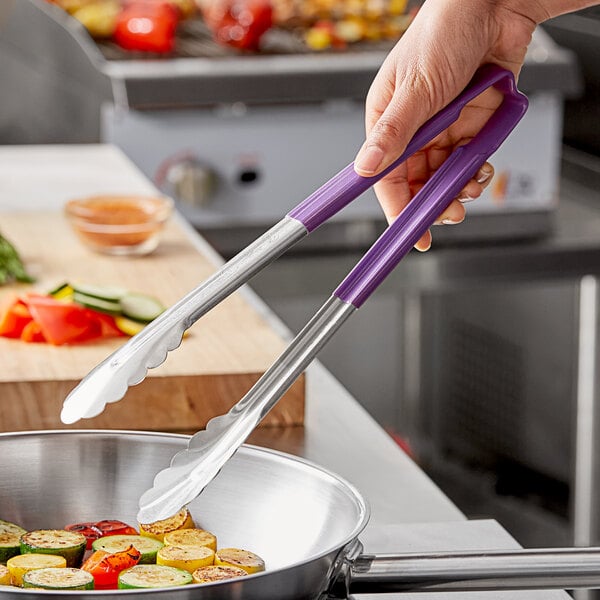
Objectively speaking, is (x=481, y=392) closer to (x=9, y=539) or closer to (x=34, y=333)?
(x=34, y=333)

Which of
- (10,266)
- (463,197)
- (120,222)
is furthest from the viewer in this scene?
(120,222)

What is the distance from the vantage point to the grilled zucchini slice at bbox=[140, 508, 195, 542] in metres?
0.85

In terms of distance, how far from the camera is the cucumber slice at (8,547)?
805 mm

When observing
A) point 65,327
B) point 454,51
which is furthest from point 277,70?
point 454,51

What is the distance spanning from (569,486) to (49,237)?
157 cm

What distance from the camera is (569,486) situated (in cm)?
287

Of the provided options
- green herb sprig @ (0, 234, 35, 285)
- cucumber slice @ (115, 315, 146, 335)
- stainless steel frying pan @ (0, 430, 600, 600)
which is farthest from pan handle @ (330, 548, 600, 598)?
green herb sprig @ (0, 234, 35, 285)

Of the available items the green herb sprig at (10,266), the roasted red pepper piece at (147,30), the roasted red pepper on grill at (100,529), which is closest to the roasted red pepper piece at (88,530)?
the roasted red pepper on grill at (100,529)

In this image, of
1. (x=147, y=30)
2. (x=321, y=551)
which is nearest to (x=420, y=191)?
(x=321, y=551)

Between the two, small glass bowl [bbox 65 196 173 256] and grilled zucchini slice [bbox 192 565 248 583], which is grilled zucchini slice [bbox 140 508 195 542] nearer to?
grilled zucchini slice [bbox 192 565 248 583]

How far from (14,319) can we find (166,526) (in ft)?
1.73

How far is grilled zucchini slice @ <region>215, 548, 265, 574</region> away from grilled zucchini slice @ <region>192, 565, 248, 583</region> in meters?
0.02

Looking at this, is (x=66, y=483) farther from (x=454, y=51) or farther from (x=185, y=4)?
(x=185, y=4)

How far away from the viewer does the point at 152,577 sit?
74 centimetres
